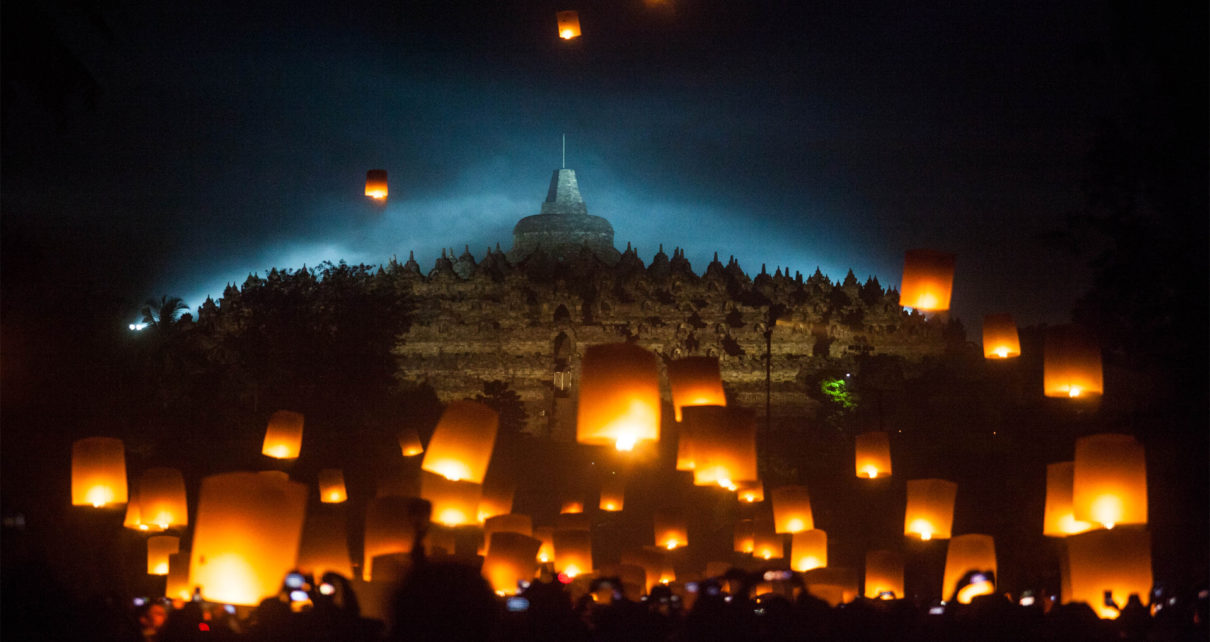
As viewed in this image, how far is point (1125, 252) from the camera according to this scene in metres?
9.43

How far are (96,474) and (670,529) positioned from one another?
6.83m

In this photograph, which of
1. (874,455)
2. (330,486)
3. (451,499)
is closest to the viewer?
(451,499)

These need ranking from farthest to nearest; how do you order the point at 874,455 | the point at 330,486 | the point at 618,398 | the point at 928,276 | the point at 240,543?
the point at 330,486, the point at 874,455, the point at 928,276, the point at 618,398, the point at 240,543

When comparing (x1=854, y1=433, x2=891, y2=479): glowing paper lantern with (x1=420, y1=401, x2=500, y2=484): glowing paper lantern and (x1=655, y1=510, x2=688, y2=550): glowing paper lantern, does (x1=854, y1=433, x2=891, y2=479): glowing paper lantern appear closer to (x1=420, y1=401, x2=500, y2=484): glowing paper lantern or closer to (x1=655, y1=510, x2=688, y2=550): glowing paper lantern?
(x1=655, y1=510, x2=688, y2=550): glowing paper lantern

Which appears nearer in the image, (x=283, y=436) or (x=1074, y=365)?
(x=1074, y=365)

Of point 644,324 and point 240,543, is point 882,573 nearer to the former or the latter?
point 240,543

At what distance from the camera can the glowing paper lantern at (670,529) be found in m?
13.6

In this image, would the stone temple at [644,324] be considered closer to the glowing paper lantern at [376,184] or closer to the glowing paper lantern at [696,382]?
the glowing paper lantern at [376,184]

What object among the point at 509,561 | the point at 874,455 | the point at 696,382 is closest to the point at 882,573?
the point at 874,455

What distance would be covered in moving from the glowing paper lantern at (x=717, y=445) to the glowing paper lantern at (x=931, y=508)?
3.39 m

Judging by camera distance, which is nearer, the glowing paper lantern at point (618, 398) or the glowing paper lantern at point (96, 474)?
the glowing paper lantern at point (618, 398)

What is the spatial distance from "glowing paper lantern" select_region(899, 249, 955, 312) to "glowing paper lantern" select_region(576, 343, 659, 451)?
366 cm

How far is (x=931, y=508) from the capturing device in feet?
35.7

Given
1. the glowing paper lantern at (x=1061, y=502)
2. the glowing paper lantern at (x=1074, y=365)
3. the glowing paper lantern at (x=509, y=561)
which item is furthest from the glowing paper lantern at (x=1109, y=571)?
the glowing paper lantern at (x=509, y=561)
